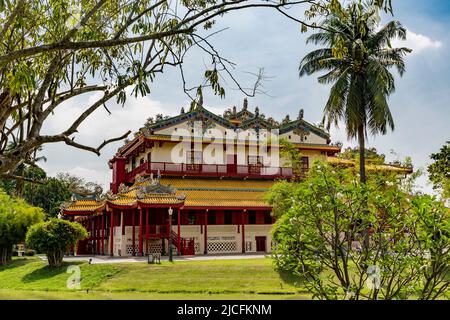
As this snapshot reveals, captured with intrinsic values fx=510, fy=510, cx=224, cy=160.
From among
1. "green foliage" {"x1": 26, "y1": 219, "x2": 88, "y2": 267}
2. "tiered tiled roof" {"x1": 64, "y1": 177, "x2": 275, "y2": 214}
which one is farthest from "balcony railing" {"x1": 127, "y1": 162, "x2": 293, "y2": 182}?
"green foliage" {"x1": 26, "y1": 219, "x2": 88, "y2": 267}

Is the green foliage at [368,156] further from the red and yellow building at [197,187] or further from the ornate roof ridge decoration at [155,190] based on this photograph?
the ornate roof ridge decoration at [155,190]

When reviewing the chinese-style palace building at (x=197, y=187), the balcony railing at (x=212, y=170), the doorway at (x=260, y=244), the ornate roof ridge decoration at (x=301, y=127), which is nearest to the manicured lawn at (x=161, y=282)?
the chinese-style palace building at (x=197, y=187)

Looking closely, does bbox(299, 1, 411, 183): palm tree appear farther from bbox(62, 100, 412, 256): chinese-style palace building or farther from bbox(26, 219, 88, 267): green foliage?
bbox(26, 219, 88, 267): green foliage

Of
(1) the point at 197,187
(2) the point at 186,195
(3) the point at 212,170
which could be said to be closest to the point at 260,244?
(1) the point at 197,187

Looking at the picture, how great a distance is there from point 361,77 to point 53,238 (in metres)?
16.8

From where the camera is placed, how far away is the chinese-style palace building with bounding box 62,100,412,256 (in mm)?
29672

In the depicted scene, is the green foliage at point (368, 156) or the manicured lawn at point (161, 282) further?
the green foliage at point (368, 156)

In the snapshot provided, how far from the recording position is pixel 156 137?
33250 millimetres

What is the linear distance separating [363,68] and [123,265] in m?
15.2

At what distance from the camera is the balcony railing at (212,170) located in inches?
1307

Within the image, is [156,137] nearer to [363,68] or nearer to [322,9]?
[363,68]

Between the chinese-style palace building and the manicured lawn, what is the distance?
7281 mm

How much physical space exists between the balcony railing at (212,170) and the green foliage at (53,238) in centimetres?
1060
